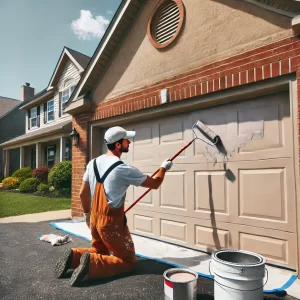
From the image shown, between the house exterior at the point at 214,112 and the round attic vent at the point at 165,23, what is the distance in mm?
20

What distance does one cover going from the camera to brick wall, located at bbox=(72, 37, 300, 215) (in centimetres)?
350

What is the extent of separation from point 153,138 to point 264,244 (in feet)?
8.67

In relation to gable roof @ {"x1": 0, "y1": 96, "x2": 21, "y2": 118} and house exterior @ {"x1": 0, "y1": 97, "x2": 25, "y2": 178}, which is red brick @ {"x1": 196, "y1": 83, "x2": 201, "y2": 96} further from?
gable roof @ {"x1": 0, "y1": 96, "x2": 21, "y2": 118}

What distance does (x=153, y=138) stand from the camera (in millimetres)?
5348

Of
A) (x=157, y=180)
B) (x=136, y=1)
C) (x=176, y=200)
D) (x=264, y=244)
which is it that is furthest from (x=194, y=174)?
(x=136, y=1)

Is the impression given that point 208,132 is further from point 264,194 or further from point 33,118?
point 33,118

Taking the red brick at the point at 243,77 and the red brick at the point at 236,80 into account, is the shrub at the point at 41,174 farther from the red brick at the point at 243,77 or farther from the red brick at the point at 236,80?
the red brick at the point at 243,77

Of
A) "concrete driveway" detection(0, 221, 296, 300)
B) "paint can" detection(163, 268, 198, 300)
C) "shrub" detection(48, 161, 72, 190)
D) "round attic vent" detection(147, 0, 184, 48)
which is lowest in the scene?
"concrete driveway" detection(0, 221, 296, 300)

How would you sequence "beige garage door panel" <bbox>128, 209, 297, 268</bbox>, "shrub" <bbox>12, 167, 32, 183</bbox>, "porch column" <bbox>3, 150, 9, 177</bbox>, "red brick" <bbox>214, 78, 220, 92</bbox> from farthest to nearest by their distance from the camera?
"porch column" <bbox>3, 150, 9, 177</bbox> < "shrub" <bbox>12, 167, 32, 183</bbox> < "red brick" <bbox>214, 78, 220, 92</bbox> < "beige garage door panel" <bbox>128, 209, 297, 268</bbox>

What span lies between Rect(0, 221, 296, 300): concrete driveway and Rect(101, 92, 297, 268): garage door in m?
0.87

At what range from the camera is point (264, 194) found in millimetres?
3754

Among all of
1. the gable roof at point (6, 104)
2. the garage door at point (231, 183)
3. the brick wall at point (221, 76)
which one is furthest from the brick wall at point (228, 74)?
the gable roof at point (6, 104)

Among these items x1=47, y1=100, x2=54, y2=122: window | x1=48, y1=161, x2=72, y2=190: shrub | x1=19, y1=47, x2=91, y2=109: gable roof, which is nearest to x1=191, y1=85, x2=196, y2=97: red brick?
x1=48, y1=161, x2=72, y2=190: shrub

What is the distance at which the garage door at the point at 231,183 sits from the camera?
3.61 meters
